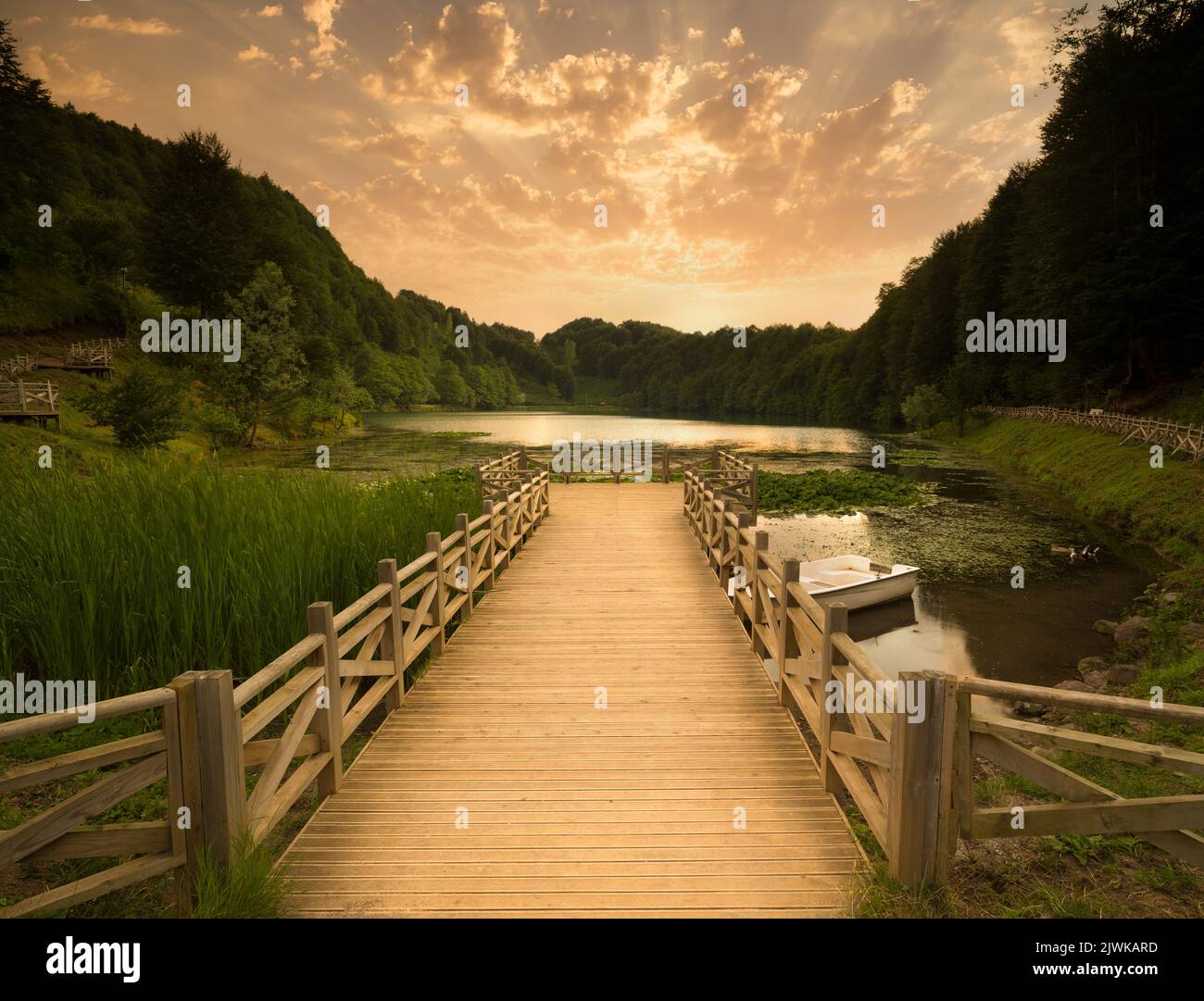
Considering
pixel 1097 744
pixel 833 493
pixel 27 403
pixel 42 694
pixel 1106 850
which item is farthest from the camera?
pixel 833 493

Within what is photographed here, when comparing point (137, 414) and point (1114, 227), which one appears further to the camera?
point (1114, 227)

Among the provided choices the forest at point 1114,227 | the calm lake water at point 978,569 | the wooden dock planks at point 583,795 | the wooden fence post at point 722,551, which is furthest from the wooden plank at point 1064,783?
the forest at point 1114,227

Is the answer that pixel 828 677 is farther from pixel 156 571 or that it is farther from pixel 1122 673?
pixel 1122 673

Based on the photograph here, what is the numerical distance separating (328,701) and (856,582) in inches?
415

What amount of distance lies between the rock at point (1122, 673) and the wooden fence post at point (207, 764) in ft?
35.0

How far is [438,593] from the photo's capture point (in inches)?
272

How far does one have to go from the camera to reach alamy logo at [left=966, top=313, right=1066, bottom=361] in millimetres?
37219

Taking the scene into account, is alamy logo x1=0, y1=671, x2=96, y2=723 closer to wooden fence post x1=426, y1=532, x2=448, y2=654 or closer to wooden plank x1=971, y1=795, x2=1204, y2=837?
wooden fence post x1=426, y1=532, x2=448, y2=654

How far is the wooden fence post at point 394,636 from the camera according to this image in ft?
18.6
